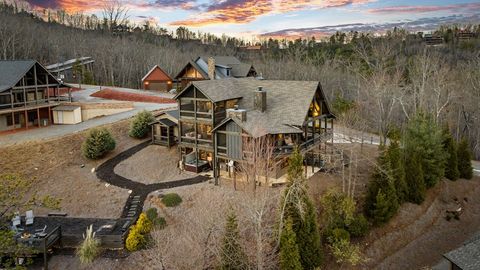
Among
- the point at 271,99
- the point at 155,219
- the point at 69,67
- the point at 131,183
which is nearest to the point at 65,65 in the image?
the point at 69,67

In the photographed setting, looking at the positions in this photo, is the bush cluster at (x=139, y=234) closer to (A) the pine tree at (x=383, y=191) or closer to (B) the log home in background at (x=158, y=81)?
(A) the pine tree at (x=383, y=191)

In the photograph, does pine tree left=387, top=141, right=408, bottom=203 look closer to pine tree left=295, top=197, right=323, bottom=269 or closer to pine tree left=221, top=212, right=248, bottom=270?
pine tree left=295, top=197, right=323, bottom=269

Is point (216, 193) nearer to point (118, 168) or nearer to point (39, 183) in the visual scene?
point (118, 168)

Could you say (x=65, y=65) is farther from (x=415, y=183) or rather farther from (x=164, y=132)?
(x=415, y=183)

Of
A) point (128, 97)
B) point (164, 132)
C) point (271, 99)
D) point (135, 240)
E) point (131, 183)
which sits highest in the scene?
point (271, 99)

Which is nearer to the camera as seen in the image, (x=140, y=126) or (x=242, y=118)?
(x=242, y=118)

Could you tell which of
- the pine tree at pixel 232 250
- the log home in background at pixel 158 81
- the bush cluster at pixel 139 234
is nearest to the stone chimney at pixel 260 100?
the bush cluster at pixel 139 234
